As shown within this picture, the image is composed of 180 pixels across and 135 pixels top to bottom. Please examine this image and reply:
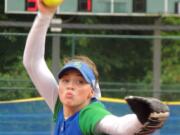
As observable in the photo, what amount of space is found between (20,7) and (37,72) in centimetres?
851

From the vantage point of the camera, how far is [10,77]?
918 centimetres

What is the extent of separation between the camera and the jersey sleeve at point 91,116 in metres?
2.42

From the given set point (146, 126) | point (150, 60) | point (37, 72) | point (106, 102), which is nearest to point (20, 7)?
point (150, 60)

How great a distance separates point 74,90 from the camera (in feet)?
8.39

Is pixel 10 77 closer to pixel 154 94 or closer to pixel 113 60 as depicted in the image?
pixel 154 94

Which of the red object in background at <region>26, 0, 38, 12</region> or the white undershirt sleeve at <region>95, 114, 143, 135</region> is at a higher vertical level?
the white undershirt sleeve at <region>95, 114, 143, 135</region>

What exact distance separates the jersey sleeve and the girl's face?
0.03 metres

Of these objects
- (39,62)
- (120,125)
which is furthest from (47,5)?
(120,125)

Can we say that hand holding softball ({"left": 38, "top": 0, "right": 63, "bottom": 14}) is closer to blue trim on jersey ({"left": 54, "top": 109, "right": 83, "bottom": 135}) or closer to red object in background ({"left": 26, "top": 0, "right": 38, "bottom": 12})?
blue trim on jersey ({"left": 54, "top": 109, "right": 83, "bottom": 135})

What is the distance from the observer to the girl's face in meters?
2.56

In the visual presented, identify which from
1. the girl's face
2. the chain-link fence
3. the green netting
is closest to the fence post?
the chain-link fence

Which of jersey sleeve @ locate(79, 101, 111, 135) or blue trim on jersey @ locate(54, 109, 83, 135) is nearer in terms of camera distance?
jersey sleeve @ locate(79, 101, 111, 135)

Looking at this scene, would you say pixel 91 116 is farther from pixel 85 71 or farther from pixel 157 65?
pixel 157 65

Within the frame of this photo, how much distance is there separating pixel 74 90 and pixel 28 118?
598 centimetres
